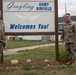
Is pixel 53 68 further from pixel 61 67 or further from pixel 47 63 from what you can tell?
pixel 47 63

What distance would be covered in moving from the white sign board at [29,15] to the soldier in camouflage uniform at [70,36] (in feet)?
3.58

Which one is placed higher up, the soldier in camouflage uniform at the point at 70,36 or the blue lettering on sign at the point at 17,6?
the blue lettering on sign at the point at 17,6

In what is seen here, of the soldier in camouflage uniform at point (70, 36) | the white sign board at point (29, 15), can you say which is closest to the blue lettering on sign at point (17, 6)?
the white sign board at point (29, 15)

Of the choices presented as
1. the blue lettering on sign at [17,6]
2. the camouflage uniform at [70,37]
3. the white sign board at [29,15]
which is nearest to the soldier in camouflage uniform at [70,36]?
the camouflage uniform at [70,37]

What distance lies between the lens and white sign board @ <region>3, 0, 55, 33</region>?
39.0ft

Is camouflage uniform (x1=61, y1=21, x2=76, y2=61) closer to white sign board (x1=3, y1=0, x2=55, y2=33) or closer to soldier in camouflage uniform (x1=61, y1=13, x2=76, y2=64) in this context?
soldier in camouflage uniform (x1=61, y1=13, x2=76, y2=64)

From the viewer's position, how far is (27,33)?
39.1 ft

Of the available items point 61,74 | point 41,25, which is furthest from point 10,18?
Answer: point 61,74

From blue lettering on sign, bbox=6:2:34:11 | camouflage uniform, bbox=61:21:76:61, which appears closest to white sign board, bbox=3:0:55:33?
blue lettering on sign, bbox=6:2:34:11

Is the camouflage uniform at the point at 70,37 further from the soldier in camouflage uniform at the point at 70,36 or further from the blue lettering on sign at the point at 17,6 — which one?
the blue lettering on sign at the point at 17,6

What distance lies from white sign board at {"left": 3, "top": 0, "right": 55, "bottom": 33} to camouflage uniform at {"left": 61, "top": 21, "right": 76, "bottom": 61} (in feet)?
3.55

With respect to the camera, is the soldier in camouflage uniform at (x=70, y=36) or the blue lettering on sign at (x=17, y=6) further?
the blue lettering on sign at (x=17, y=6)

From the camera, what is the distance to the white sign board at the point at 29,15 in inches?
468

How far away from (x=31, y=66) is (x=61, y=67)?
1054 mm
